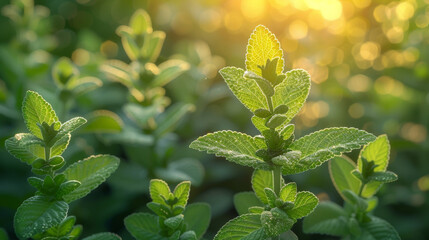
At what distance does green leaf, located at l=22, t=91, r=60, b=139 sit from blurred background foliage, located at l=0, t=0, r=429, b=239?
412 mm

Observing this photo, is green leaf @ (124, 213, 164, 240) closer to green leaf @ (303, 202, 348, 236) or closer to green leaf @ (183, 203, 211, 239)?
green leaf @ (183, 203, 211, 239)

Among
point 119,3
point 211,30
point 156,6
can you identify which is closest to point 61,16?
point 119,3

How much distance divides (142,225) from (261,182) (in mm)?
245

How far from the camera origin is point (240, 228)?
0.89 m

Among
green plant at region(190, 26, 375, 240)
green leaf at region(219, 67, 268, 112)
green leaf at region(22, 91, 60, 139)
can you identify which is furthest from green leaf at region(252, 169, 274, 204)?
green leaf at region(22, 91, 60, 139)

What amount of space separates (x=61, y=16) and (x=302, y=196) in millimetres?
1858

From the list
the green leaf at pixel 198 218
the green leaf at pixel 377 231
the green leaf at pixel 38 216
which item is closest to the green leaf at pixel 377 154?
the green leaf at pixel 377 231

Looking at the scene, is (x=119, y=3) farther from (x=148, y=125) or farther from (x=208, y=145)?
(x=208, y=145)

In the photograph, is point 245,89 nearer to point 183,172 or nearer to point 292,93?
point 292,93

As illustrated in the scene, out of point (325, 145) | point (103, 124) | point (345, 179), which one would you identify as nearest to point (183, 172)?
point (103, 124)

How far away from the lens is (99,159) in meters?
1.00

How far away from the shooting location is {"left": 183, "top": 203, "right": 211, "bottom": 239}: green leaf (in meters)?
1.04

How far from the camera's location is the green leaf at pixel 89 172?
0.93 m

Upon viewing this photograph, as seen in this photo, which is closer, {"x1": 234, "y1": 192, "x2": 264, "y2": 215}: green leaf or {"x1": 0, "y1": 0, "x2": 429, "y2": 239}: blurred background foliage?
{"x1": 234, "y1": 192, "x2": 264, "y2": 215}: green leaf
